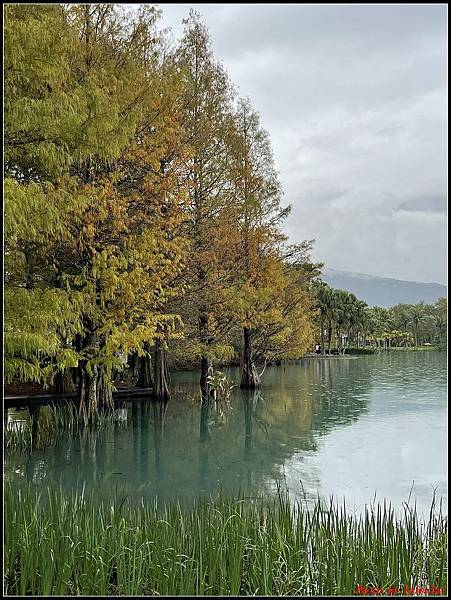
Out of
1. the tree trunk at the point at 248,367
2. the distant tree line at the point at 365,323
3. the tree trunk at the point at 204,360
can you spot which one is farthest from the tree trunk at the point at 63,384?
the distant tree line at the point at 365,323

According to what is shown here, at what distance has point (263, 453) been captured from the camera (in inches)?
361

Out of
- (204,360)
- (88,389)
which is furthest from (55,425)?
Answer: (204,360)

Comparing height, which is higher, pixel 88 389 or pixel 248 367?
pixel 88 389

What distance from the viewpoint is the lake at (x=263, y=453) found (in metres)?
6.96

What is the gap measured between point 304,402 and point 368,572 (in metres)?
12.3

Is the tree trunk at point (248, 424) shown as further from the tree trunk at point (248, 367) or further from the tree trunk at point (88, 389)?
the tree trunk at point (88, 389)

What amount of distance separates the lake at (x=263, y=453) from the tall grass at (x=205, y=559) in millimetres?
2660

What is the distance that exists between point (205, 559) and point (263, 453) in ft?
19.9

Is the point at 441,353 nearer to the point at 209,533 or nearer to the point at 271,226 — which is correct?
the point at 271,226

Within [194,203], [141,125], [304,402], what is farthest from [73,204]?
[304,402]

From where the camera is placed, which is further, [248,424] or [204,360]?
[204,360]

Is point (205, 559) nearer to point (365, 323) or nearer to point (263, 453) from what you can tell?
point (263, 453)

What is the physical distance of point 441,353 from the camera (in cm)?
4216

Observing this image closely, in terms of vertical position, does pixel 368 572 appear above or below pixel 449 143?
below
